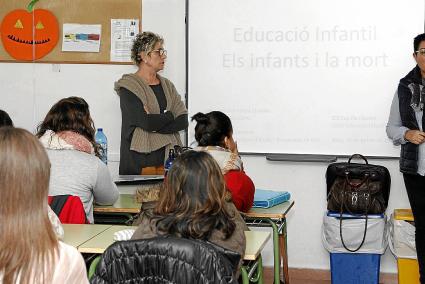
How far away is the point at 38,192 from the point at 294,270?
13.5 ft

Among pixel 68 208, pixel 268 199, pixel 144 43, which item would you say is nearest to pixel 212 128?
pixel 268 199

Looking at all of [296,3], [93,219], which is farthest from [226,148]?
[296,3]

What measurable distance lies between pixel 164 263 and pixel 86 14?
13.0 ft

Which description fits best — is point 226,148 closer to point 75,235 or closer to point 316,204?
point 75,235

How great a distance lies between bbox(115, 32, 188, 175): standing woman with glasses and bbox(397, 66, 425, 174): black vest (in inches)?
62.7

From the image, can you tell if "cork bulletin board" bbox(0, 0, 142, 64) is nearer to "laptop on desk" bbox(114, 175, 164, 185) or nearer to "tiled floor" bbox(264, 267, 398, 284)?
"laptop on desk" bbox(114, 175, 164, 185)

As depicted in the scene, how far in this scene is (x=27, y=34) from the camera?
587cm

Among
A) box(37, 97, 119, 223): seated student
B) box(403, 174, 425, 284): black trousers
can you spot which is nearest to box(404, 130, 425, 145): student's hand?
box(403, 174, 425, 284): black trousers

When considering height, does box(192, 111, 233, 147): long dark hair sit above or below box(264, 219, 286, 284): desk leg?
above

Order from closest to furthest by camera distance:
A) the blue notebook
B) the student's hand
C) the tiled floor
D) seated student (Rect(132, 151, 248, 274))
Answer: seated student (Rect(132, 151, 248, 274)), the blue notebook, the student's hand, the tiled floor

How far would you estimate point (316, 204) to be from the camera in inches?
215

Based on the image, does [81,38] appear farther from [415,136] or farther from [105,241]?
[105,241]

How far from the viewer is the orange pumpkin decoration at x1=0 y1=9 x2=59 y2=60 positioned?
19.1 feet

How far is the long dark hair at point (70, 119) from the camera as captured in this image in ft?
12.3
